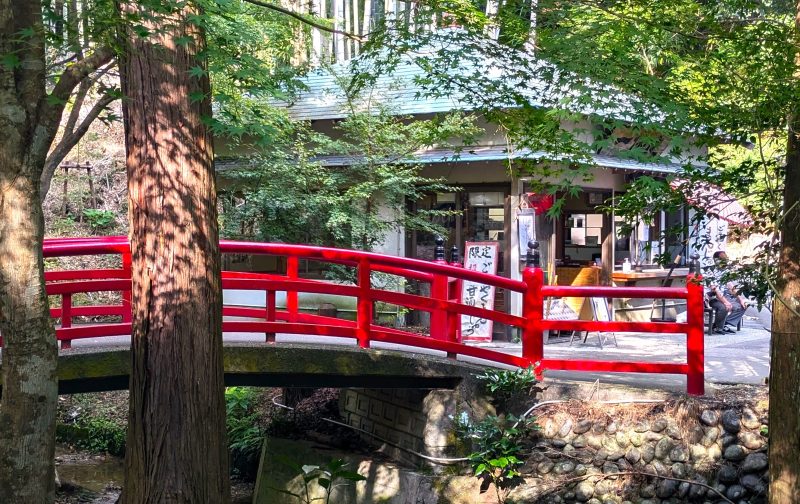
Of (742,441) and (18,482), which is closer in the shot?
(18,482)

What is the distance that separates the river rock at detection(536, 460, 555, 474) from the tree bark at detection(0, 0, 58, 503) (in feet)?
16.5

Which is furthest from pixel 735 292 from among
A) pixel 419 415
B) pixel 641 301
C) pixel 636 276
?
pixel 641 301

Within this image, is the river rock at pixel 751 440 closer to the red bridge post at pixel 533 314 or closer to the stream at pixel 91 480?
the red bridge post at pixel 533 314

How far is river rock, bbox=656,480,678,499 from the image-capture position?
Result: 826 cm

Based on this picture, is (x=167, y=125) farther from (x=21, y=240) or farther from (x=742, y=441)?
(x=742, y=441)

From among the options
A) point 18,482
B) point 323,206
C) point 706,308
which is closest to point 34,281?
point 18,482

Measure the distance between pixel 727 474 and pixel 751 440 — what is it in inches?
15.7

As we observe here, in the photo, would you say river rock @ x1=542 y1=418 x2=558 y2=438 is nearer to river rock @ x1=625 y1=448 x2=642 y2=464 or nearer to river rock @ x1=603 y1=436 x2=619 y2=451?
river rock @ x1=603 y1=436 x2=619 y2=451

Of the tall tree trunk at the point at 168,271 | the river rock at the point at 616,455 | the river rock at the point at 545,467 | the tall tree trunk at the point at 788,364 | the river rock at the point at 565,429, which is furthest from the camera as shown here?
the river rock at the point at 565,429

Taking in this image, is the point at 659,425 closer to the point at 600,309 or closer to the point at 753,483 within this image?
the point at 753,483

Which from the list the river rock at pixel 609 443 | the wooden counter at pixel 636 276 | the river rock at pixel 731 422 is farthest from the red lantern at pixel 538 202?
the river rock at pixel 731 422

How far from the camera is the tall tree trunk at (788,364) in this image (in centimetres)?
607

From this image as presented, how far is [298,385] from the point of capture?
9.34 metres

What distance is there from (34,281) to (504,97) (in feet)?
13.9
